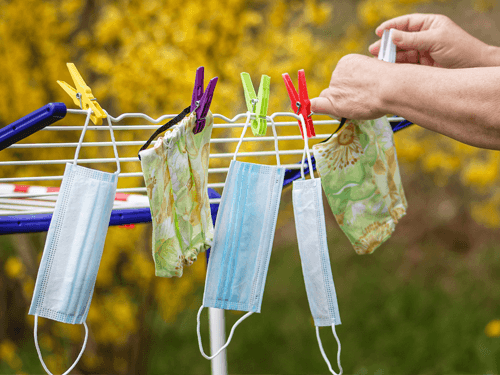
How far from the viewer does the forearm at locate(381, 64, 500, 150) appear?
61 centimetres

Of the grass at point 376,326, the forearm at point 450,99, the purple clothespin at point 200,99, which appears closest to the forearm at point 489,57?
the forearm at point 450,99

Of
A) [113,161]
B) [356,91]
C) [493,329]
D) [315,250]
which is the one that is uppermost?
[356,91]

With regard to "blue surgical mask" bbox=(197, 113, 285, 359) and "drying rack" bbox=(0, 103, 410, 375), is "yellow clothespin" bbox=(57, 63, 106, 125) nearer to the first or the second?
"drying rack" bbox=(0, 103, 410, 375)

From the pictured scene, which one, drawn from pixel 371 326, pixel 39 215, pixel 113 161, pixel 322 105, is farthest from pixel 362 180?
pixel 371 326

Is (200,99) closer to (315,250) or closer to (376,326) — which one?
(315,250)

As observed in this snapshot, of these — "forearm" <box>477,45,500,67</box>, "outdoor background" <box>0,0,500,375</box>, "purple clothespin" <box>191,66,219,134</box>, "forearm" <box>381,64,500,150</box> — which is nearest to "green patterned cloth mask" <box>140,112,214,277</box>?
"purple clothespin" <box>191,66,219,134</box>

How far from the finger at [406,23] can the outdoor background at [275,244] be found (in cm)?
68

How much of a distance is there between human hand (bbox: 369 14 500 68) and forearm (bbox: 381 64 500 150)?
15 cm

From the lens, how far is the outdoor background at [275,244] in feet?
5.12

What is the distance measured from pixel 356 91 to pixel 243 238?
293mm

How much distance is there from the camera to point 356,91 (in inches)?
28.0

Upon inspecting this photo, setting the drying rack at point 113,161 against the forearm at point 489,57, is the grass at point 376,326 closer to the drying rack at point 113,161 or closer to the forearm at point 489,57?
the drying rack at point 113,161

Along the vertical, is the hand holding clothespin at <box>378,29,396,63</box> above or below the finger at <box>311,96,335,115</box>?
above

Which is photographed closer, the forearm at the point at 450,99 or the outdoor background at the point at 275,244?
the forearm at the point at 450,99
